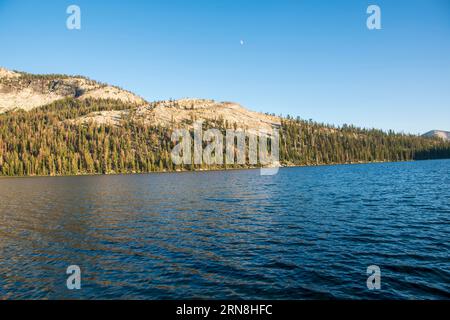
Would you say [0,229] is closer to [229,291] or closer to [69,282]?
[69,282]

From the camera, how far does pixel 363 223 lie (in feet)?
112

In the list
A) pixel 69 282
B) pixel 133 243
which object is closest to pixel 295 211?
pixel 133 243

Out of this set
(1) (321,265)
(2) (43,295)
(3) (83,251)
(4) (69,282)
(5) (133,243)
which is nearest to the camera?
(2) (43,295)

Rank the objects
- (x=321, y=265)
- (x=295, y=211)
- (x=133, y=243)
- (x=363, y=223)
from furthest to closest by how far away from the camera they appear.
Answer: (x=295, y=211)
(x=363, y=223)
(x=133, y=243)
(x=321, y=265)

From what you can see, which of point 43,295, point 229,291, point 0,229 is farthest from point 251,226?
point 0,229

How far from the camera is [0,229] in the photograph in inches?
1390

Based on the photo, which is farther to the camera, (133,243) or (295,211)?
(295,211)

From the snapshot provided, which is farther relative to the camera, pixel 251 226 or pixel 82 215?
pixel 82 215

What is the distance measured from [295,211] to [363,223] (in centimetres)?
1075

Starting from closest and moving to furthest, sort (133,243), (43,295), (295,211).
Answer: (43,295) < (133,243) < (295,211)
